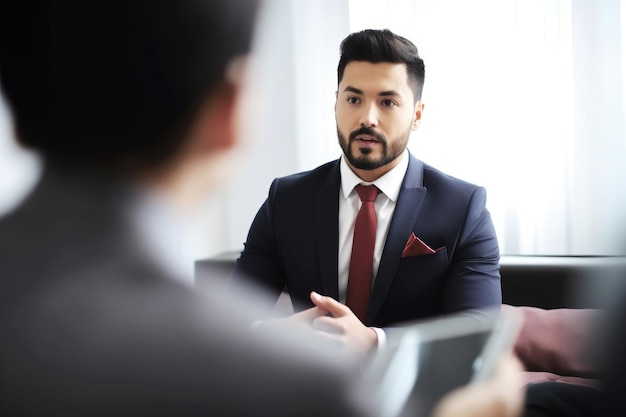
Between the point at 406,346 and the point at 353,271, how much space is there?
464 mm

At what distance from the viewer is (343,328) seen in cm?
48

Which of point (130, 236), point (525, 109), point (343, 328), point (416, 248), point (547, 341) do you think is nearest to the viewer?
point (130, 236)

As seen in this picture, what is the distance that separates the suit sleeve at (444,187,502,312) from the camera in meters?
0.74

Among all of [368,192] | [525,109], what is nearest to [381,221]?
[368,192]

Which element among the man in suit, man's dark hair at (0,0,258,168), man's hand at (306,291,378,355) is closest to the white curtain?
the man in suit

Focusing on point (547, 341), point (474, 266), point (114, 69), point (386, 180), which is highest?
point (114, 69)

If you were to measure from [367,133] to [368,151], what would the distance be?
0.02m

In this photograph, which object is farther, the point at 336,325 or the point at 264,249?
the point at 264,249

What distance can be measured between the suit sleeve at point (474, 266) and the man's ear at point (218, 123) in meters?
0.50

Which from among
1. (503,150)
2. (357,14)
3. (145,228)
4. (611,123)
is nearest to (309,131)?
(357,14)

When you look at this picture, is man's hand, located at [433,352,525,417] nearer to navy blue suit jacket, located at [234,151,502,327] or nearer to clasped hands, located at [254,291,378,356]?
clasped hands, located at [254,291,378,356]

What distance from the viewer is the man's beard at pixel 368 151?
789 millimetres

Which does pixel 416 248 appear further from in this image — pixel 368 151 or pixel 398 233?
pixel 368 151

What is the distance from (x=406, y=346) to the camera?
0.32 meters
